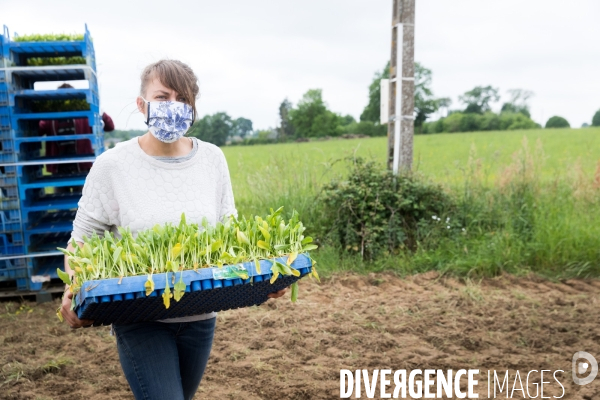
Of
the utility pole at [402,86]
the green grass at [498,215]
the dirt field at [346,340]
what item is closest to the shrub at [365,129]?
the green grass at [498,215]

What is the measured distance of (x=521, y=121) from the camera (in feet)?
145

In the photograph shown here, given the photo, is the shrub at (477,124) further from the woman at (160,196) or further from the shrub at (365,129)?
the woman at (160,196)

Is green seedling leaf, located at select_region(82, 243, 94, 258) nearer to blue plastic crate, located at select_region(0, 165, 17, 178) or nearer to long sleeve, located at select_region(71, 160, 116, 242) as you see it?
long sleeve, located at select_region(71, 160, 116, 242)

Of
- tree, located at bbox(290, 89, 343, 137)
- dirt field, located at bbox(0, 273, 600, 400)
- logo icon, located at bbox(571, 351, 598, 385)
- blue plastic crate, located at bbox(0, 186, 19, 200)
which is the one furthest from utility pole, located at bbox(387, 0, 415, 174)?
tree, located at bbox(290, 89, 343, 137)

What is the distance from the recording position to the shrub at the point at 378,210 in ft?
19.8

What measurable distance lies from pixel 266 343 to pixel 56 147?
3.06 m

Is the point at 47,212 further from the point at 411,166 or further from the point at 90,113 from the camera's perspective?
the point at 411,166

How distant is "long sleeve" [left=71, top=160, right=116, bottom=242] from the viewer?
1980 millimetres

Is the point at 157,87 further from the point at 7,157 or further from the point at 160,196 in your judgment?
the point at 7,157

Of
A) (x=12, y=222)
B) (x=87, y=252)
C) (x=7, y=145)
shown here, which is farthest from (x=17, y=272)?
(x=87, y=252)

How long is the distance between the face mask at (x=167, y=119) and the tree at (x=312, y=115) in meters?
57.3

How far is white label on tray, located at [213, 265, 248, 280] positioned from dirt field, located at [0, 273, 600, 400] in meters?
2.01

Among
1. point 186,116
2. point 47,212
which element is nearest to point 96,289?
point 186,116

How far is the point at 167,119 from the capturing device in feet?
6.73
